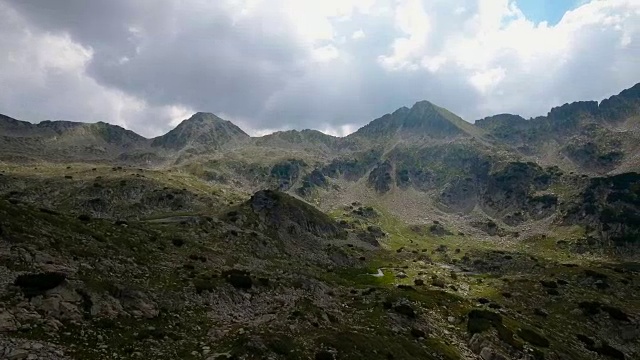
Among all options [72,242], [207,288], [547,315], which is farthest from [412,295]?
[72,242]

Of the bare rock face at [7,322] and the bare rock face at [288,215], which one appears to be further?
the bare rock face at [288,215]

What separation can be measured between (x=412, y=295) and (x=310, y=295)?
51.4 ft

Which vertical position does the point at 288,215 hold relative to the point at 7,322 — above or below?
above

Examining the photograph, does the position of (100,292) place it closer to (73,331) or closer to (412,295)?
(73,331)

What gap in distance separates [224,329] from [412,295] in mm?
30841

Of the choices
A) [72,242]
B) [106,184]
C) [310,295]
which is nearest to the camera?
[72,242]

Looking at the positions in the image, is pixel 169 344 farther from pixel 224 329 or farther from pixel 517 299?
pixel 517 299

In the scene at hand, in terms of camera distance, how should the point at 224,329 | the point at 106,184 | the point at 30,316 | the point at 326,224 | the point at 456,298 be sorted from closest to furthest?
the point at 30,316 < the point at 224,329 < the point at 456,298 < the point at 326,224 < the point at 106,184

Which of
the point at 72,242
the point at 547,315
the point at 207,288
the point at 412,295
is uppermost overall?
the point at 72,242

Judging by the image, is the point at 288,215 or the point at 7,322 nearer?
the point at 7,322

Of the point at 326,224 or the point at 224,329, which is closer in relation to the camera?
the point at 224,329

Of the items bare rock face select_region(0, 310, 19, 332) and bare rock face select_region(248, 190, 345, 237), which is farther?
bare rock face select_region(248, 190, 345, 237)

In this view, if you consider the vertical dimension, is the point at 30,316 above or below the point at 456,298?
above

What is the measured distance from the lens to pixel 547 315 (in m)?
61.9
